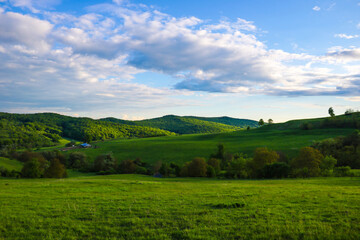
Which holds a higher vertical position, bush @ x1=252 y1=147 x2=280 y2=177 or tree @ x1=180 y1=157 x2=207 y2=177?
bush @ x1=252 y1=147 x2=280 y2=177

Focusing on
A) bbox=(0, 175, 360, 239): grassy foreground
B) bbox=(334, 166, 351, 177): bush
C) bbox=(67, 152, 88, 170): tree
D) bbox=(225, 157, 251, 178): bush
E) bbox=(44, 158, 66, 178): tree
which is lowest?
bbox=(67, 152, 88, 170): tree

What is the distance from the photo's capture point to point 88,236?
10336 millimetres

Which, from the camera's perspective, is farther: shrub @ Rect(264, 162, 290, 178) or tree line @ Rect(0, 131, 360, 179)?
tree line @ Rect(0, 131, 360, 179)

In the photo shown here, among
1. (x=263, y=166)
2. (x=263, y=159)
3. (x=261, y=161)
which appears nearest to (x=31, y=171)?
(x=263, y=166)

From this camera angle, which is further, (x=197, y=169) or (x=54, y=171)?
(x=197, y=169)

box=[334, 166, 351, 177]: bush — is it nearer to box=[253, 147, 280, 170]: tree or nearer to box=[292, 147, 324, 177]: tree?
box=[292, 147, 324, 177]: tree

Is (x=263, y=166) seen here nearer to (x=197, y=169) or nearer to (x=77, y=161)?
(x=197, y=169)

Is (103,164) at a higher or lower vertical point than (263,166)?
lower

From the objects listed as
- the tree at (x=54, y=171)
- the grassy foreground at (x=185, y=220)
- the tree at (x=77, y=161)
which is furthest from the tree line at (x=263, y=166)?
the grassy foreground at (x=185, y=220)

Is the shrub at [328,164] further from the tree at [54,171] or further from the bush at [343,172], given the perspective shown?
the tree at [54,171]

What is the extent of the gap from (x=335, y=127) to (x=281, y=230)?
15742 cm

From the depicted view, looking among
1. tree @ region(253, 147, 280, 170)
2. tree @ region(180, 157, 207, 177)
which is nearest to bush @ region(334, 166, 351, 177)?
tree @ region(253, 147, 280, 170)

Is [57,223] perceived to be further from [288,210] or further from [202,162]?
[202,162]

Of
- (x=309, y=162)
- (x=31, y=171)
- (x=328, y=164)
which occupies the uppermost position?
(x=309, y=162)
